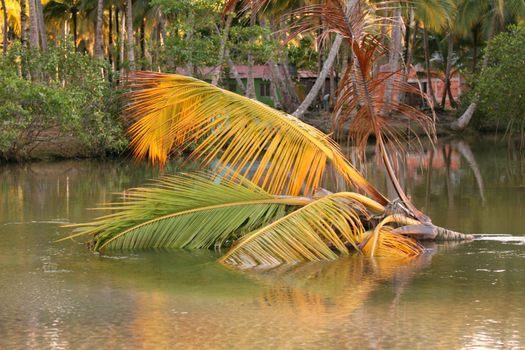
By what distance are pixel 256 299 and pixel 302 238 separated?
224 centimetres

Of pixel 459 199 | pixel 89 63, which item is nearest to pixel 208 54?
pixel 89 63

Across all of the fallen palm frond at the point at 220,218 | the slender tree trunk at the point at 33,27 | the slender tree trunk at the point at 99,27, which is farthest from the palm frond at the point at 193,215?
the slender tree trunk at the point at 99,27

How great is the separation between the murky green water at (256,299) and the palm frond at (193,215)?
29cm

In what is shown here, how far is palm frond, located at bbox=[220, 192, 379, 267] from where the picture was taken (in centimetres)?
1070

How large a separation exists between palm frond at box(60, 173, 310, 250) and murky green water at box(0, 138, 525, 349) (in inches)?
11.6

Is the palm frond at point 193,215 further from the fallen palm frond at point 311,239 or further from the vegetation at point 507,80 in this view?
the vegetation at point 507,80

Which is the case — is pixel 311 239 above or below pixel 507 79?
below

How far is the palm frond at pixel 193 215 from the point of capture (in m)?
11.4

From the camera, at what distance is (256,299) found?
28.9ft

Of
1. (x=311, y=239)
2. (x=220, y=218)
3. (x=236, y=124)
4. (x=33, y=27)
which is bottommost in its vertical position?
(x=311, y=239)

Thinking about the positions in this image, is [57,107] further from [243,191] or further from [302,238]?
[302,238]

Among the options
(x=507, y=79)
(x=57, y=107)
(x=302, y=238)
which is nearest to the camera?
(x=302, y=238)

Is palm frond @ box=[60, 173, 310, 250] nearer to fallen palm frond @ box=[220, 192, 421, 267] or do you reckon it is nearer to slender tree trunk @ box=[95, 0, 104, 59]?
fallen palm frond @ box=[220, 192, 421, 267]

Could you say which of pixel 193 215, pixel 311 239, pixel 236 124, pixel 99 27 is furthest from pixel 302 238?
pixel 99 27
